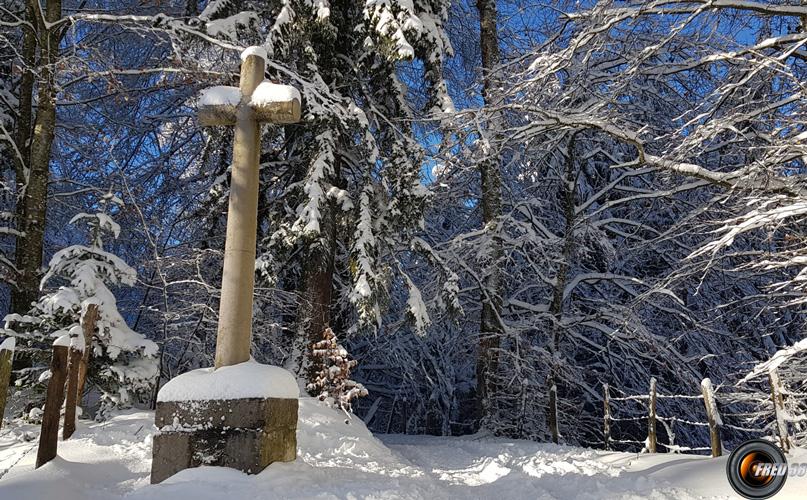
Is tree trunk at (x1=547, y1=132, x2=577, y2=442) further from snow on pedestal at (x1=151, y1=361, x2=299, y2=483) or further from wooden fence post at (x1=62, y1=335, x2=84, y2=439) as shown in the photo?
wooden fence post at (x1=62, y1=335, x2=84, y2=439)

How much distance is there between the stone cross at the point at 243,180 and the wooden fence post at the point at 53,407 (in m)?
1.69

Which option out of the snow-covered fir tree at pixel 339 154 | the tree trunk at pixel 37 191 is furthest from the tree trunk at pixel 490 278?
the tree trunk at pixel 37 191

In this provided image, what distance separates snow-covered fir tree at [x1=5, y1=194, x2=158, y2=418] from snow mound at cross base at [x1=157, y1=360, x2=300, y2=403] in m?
3.71

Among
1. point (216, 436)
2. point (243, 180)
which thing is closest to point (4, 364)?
point (216, 436)

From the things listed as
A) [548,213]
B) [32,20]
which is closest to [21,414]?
[32,20]

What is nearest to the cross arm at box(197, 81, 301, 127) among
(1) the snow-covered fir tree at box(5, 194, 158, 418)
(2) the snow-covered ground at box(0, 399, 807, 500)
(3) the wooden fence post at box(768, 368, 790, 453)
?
(2) the snow-covered ground at box(0, 399, 807, 500)

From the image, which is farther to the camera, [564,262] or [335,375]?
[564,262]

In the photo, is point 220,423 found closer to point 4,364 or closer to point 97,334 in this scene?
point 4,364

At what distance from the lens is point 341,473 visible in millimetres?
5711

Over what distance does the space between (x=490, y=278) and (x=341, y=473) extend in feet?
27.2

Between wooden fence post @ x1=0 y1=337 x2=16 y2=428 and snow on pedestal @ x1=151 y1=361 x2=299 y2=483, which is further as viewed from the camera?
wooden fence post @ x1=0 y1=337 x2=16 y2=428

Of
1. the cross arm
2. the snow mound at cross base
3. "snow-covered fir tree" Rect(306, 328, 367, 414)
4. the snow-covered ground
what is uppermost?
the cross arm

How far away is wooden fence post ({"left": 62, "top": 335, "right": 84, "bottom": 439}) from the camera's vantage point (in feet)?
22.4

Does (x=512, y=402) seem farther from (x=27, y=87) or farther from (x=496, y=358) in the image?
(x=27, y=87)
